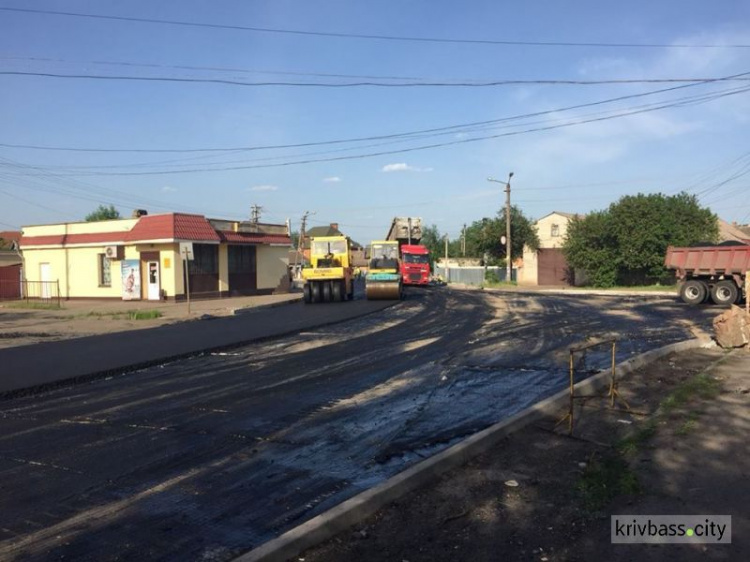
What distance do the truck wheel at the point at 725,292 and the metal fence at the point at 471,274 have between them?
27.6 meters

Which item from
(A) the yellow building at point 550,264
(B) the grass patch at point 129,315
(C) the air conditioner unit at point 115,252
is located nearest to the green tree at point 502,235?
(A) the yellow building at point 550,264

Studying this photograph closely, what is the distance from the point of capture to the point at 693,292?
26578mm

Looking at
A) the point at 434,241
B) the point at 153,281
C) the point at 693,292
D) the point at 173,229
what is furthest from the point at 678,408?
the point at 434,241

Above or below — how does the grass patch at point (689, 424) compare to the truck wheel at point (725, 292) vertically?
below

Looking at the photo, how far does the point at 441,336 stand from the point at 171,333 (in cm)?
790

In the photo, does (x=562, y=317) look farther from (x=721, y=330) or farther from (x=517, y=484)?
(x=517, y=484)

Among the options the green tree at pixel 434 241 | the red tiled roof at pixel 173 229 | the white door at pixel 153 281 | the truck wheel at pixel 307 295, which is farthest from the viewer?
the green tree at pixel 434 241

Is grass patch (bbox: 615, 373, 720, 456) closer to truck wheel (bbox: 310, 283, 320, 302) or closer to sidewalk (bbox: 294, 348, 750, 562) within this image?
sidewalk (bbox: 294, 348, 750, 562)

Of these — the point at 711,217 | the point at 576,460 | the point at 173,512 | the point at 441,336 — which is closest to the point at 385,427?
the point at 576,460

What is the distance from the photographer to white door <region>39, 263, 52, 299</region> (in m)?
37.6

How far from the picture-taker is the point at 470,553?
4.10 meters

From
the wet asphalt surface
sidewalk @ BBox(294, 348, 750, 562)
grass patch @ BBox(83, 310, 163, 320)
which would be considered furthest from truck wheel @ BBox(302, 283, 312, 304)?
sidewalk @ BBox(294, 348, 750, 562)

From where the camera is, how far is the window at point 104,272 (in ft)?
116

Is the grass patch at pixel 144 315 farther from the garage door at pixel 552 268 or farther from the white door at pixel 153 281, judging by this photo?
the garage door at pixel 552 268
